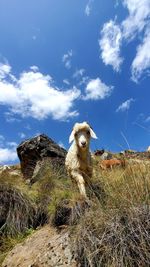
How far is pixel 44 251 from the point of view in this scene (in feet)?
20.0

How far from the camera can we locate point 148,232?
16.2 ft

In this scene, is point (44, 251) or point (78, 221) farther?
point (78, 221)

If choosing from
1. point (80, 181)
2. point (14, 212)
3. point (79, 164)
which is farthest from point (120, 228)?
point (14, 212)

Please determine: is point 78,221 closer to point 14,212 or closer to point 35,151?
point 14,212

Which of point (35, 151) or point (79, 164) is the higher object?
point (35, 151)

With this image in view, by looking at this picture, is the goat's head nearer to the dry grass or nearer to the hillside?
the hillside

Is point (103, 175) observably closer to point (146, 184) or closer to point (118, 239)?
point (146, 184)

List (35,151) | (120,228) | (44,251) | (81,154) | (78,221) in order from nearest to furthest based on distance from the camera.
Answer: (120,228), (44,251), (78,221), (81,154), (35,151)

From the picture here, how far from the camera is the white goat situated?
8.15 metres

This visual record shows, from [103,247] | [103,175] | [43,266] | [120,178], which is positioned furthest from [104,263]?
[103,175]

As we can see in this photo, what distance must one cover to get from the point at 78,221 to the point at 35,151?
6.96 metres

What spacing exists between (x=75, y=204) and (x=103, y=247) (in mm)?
1991


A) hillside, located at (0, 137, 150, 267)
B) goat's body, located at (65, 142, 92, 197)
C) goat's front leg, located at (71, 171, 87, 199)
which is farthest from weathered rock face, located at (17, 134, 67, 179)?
goat's front leg, located at (71, 171, 87, 199)

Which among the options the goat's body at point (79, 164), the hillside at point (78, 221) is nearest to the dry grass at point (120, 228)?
the hillside at point (78, 221)
